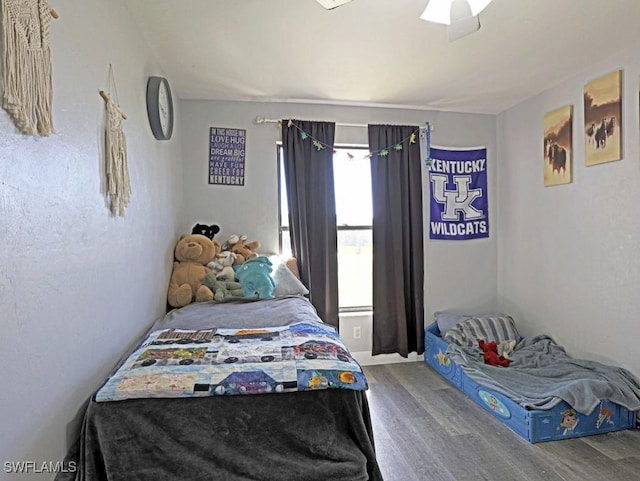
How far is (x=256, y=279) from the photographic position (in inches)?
113

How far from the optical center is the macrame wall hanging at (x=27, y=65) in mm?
958

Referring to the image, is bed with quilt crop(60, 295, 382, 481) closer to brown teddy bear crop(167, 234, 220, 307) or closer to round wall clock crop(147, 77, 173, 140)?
brown teddy bear crop(167, 234, 220, 307)

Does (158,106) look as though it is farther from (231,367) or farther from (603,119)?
(603,119)

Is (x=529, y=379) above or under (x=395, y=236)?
under

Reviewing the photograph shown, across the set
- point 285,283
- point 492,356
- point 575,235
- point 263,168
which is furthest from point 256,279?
point 575,235

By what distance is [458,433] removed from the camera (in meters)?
2.46

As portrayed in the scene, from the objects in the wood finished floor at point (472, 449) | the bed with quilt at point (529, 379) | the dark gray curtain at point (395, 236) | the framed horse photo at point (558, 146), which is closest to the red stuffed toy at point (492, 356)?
the bed with quilt at point (529, 379)

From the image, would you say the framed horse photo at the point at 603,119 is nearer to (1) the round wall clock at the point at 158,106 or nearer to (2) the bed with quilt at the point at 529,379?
(2) the bed with quilt at the point at 529,379

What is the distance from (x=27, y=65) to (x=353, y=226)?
2955mm

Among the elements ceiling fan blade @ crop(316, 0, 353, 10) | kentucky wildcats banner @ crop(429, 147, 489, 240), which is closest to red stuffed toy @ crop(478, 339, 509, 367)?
kentucky wildcats banner @ crop(429, 147, 489, 240)

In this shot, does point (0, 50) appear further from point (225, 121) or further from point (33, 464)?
point (225, 121)

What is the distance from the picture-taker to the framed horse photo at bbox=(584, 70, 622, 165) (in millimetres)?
2682

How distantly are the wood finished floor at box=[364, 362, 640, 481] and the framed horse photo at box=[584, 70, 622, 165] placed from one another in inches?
70.3

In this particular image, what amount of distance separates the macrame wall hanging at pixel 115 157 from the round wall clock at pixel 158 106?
20.1 inches
